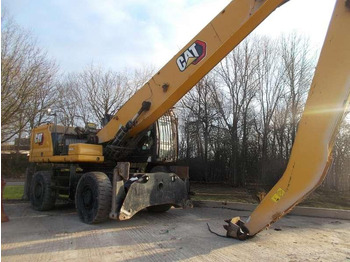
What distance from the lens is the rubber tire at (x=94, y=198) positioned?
23.9 feet

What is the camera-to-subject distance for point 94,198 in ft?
24.6

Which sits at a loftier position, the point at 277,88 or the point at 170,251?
the point at 277,88

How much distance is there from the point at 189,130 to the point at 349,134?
10.3m

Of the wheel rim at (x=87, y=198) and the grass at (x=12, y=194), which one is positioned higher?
the wheel rim at (x=87, y=198)

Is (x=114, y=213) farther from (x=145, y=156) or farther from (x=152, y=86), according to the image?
(x=152, y=86)

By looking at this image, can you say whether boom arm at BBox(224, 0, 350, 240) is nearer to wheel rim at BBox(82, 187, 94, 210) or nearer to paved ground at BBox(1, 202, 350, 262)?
paved ground at BBox(1, 202, 350, 262)

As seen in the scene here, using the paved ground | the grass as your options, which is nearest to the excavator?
the paved ground

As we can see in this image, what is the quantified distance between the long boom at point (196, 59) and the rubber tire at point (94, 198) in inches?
59.3

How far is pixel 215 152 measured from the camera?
22.0m

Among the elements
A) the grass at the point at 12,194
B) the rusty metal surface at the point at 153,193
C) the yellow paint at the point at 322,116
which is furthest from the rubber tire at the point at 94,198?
the grass at the point at 12,194

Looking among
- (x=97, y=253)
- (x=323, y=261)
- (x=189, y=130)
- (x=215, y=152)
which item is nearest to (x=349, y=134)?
(x=215, y=152)

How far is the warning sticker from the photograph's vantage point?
18.4ft

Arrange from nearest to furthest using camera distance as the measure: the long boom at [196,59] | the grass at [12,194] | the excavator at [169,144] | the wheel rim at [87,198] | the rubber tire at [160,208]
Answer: the excavator at [169,144] < the long boom at [196,59] < the wheel rim at [87,198] < the rubber tire at [160,208] < the grass at [12,194]

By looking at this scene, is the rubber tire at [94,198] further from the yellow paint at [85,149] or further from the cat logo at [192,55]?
the cat logo at [192,55]
